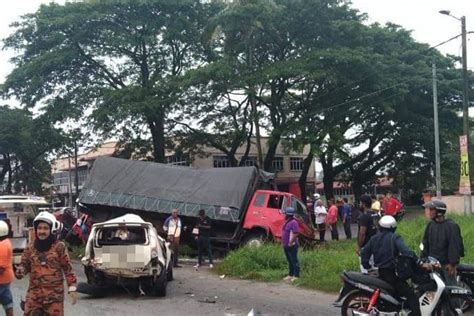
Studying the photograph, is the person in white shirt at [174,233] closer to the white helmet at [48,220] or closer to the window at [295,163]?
the white helmet at [48,220]

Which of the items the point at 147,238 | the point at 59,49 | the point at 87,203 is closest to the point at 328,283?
the point at 147,238

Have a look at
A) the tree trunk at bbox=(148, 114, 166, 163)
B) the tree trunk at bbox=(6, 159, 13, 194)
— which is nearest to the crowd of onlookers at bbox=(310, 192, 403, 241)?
the tree trunk at bbox=(148, 114, 166, 163)

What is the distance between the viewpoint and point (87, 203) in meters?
18.5

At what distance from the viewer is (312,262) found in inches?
512

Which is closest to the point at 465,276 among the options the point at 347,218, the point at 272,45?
the point at 347,218

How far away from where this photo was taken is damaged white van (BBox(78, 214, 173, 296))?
35.1 ft

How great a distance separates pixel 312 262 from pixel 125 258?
4.42 meters

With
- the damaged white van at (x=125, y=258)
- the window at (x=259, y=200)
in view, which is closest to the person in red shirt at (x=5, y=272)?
the damaged white van at (x=125, y=258)

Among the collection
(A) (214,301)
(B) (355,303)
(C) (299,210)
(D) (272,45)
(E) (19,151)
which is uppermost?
(D) (272,45)

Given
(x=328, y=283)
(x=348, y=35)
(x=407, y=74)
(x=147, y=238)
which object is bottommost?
(x=328, y=283)

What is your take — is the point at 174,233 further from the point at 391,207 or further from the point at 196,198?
the point at 391,207

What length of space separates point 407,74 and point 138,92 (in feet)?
48.0

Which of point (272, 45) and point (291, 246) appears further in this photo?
point (272, 45)

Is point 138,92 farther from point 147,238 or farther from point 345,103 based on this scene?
point 147,238
